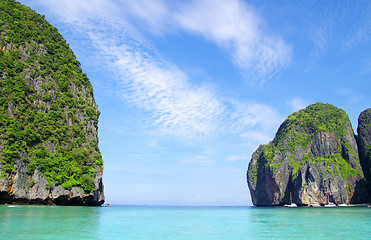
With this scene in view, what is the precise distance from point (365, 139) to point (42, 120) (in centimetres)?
9696

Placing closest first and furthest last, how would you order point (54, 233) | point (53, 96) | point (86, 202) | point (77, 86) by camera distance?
point (54, 233) < point (86, 202) < point (53, 96) < point (77, 86)

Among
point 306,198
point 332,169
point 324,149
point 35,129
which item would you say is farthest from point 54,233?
point 324,149

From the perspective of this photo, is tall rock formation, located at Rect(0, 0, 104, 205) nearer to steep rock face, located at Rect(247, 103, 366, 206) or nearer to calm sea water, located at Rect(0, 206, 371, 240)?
calm sea water, located at Rect(0, 206, 371, 240)

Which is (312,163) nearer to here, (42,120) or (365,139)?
(365,139)

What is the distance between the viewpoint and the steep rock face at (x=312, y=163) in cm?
8381

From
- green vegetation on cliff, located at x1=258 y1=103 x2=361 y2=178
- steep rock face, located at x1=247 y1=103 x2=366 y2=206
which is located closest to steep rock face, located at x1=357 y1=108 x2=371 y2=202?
steep rock face, located at x1=247 y1=103 x2=366 y2=206

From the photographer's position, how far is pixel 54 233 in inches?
586

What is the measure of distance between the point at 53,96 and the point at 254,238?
164ft

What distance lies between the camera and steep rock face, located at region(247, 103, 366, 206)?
83812mm

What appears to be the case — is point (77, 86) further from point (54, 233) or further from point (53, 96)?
point (54, 233)

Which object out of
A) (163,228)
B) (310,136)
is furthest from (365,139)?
(163,228)

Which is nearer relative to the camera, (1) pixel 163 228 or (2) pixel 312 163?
(1) pixel 163 228

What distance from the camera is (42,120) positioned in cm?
4888

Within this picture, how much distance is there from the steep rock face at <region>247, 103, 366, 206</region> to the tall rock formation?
6291 cm
